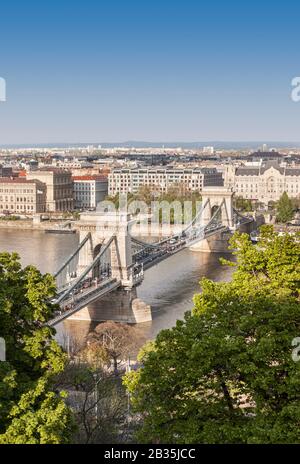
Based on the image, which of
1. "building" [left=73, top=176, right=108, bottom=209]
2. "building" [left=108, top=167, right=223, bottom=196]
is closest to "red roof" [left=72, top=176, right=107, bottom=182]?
"building" [left=73, top=176, right=108, bottom=209]

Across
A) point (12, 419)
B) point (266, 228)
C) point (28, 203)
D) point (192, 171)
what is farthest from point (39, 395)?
point (192, 171)

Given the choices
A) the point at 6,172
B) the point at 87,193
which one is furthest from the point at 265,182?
the point at 6,172

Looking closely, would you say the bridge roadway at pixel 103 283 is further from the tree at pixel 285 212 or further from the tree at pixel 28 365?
the tree at pixel 285 212

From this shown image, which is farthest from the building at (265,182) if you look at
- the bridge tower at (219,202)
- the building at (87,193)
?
the bridge tower at (219,202)

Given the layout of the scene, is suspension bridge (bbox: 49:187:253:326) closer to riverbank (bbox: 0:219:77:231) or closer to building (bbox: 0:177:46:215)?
riverbank (bbox: 0:219:77:231)

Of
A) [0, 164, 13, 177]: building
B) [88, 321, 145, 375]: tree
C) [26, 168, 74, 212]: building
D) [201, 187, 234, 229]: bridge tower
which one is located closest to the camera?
[88, 321, 145, 375]: tree

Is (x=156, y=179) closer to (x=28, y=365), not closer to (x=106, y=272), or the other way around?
(x=106, y=272)
